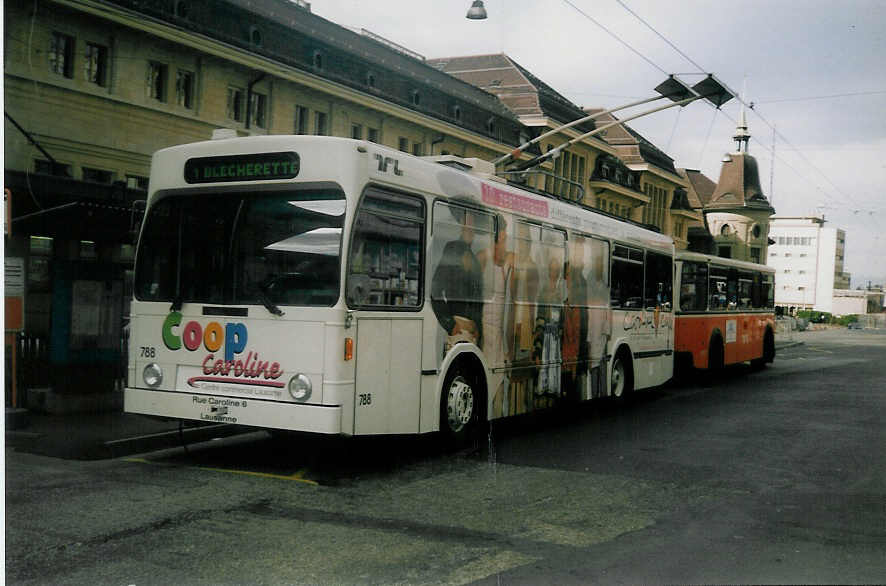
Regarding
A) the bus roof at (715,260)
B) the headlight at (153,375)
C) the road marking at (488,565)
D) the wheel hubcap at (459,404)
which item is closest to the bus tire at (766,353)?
the bus roof at (715,260)

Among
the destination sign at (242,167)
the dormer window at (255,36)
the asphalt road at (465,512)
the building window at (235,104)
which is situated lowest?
the asphalt road at (465,512)

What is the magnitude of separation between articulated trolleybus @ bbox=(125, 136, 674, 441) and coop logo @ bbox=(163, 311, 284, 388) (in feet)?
0.05

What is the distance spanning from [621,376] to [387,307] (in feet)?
26.3

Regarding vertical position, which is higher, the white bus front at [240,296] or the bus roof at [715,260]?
the bus roof at [715,260]

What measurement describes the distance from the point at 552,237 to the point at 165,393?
578cm

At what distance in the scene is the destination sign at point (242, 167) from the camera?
8695 millimetres

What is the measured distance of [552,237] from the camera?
42.2 ft

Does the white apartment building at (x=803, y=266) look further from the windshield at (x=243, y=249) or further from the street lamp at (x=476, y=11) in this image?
the windshield at (x=243, y=249)

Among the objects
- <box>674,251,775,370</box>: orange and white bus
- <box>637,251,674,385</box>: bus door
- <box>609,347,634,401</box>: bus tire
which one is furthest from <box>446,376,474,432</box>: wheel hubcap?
<box>674,251,775,370</box>: orange and white bus

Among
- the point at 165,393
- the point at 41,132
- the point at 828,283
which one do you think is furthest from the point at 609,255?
the point at 828,283

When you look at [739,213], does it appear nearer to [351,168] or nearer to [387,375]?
[387,375]

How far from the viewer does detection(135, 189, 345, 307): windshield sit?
8523 millimetres

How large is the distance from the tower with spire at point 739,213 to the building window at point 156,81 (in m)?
19.2

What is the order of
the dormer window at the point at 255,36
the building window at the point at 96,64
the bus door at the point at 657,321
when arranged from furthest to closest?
the dormer window at the point at 255,36, the building window at the point at 96,64, the bus door at the point at 657,321
